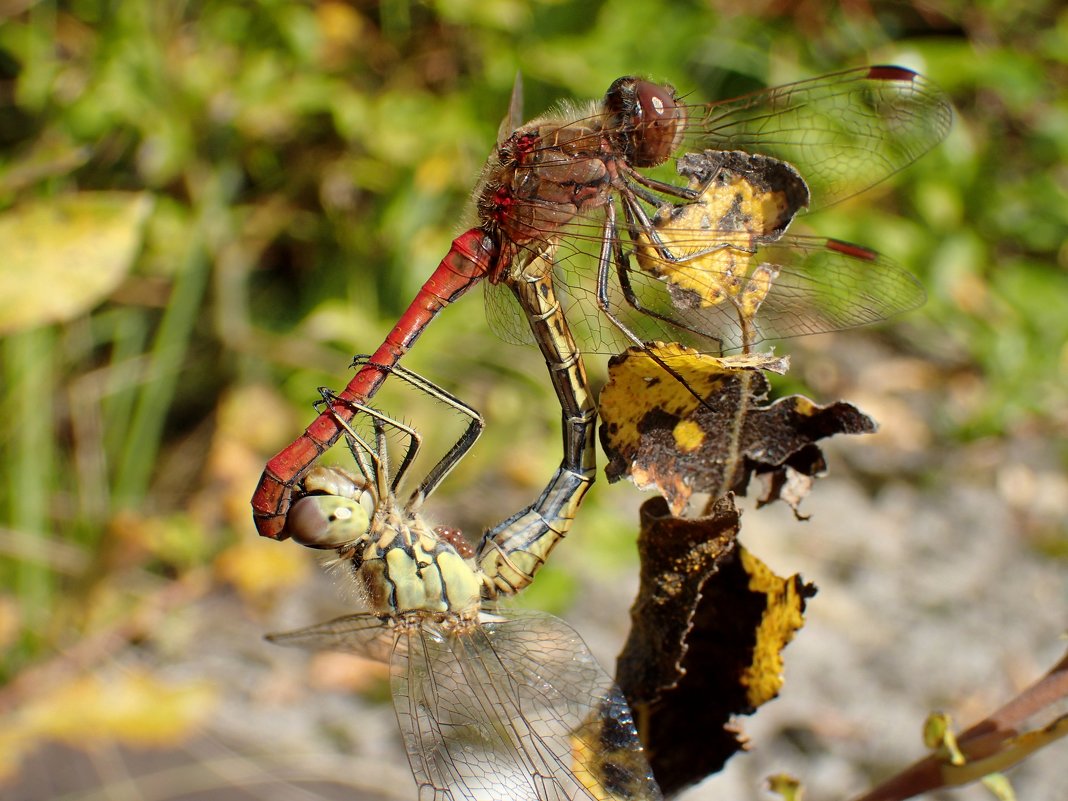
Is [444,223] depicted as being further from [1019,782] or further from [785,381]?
[1019,782]

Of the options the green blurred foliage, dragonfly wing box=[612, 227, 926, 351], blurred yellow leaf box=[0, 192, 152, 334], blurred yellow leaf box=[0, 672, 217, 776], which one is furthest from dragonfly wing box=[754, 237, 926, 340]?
blurred yellow leaf box=[0, 672, 217, 776]

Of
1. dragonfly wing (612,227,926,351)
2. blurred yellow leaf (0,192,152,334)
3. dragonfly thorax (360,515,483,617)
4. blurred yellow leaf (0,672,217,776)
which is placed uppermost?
blurred yellow leaf (0,192,152,334)

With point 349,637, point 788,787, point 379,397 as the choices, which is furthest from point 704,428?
point 379,397

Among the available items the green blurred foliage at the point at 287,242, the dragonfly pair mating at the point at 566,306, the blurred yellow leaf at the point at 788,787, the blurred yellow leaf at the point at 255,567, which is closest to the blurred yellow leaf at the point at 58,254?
the dragonfly pair mating at the point at 566,306

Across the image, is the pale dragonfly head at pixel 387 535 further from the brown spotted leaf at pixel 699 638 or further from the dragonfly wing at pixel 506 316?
the brown spotted leaf at pixel 699 638

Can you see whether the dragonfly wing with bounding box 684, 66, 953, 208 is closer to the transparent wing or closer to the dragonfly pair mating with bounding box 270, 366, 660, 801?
the dragonfly pair mating with bounding box 270, 366, 660, 801

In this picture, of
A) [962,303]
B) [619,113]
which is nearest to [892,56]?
[962,303]
